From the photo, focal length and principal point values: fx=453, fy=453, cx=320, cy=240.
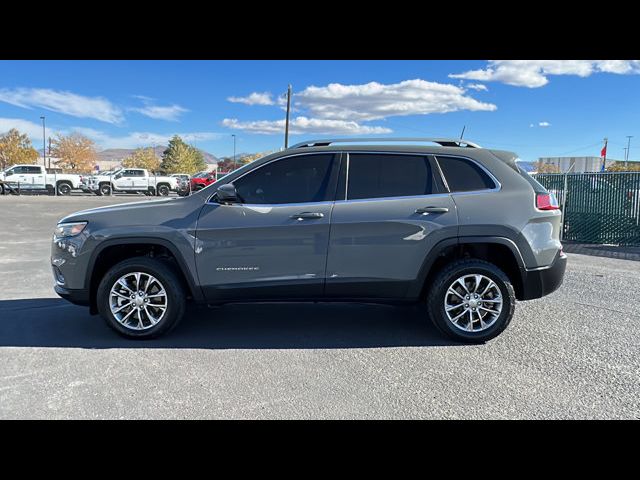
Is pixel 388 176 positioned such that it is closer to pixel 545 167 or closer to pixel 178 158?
pixel 545 167

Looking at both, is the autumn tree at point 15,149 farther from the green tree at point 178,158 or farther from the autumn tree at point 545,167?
the autumn tree at point 545,167

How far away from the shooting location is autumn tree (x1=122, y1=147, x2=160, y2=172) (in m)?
86.4

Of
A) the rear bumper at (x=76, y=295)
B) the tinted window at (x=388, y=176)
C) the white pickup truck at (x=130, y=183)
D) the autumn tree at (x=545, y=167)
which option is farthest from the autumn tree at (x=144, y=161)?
the tinted window at (x=388, y=176)

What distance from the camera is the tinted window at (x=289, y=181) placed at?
4.33 m

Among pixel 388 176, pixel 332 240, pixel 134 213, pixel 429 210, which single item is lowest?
pixel 332 240

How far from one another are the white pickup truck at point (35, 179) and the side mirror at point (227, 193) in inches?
1276

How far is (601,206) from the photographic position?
1115 centimetres

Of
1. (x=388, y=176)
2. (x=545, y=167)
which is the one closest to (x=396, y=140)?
(x=388, y=176)

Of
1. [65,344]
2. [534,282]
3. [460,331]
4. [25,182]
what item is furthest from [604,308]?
[25,182]

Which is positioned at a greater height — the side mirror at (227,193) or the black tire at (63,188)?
the side mirror at (227,193)

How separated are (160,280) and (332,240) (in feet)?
5.50

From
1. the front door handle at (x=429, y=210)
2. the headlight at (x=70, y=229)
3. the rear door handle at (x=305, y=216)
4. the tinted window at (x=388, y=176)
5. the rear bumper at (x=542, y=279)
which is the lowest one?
the rear bumper at (x=542, y=279)

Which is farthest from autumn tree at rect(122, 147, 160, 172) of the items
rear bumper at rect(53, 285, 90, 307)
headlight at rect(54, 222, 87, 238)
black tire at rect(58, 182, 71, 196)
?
rear bumper at rect(53, 285, 90, 307)
